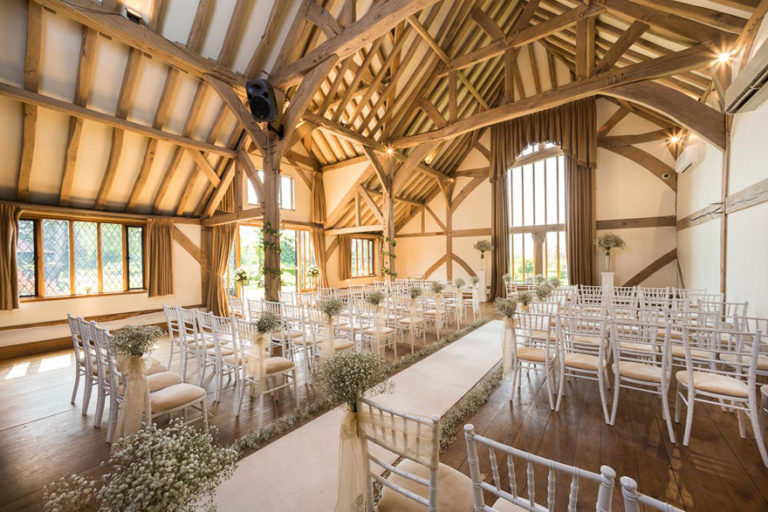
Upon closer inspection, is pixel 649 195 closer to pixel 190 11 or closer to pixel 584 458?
pixel 584 458

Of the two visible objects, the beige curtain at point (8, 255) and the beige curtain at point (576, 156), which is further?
the beige curtain at point (576, 156)

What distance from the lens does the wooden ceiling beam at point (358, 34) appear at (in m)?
4.04

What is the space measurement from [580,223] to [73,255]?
13.1 m

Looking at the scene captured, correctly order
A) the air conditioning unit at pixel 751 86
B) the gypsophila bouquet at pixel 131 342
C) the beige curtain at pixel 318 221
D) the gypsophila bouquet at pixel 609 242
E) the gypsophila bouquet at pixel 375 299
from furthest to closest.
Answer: the beige curtain at pixel 318 221
the gypsophila bouquet at pixel 609 242
the gypsophila bouquet at pixel 375 299
the air conditioning unit at pixel 751 86
the gypsophila bouquet at pixel 131 342

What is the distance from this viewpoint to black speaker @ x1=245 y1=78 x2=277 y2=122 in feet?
16.9

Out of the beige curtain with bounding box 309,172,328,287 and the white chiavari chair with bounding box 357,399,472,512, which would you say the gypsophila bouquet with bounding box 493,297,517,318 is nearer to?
the white chiavari chair with bounding box 357,399,472,512

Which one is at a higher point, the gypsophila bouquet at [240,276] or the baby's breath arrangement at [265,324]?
the gypsophila bouquet at [240,276]

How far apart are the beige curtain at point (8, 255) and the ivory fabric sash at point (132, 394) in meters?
5.16

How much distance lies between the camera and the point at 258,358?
338 centimetres

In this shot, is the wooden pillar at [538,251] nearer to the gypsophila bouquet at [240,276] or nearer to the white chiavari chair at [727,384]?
the white chiavari chair at [727,384]

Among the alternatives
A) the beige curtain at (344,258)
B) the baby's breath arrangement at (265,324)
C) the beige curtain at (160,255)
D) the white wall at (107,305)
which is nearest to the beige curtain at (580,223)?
the beige curtain at (344,258)

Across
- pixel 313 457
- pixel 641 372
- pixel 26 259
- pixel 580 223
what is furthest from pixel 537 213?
pixel 26 259

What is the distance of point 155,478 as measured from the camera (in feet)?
3.37

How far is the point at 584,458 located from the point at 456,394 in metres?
1.36
